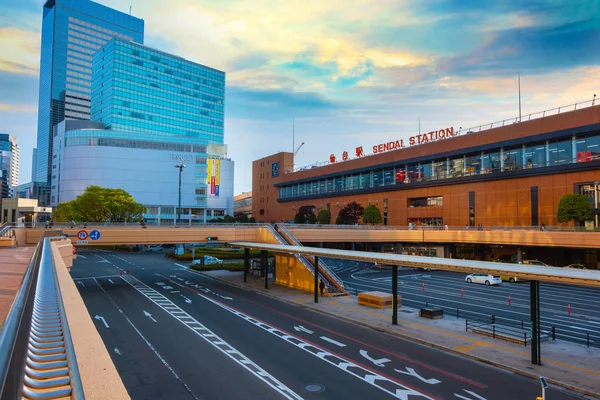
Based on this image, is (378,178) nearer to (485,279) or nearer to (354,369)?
(485,279)

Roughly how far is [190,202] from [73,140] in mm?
45289

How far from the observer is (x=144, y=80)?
17525cm

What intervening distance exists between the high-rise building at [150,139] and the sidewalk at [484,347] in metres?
119

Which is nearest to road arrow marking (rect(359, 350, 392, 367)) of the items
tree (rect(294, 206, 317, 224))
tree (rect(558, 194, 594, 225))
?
tree (rect(558, 194, 594, 225))

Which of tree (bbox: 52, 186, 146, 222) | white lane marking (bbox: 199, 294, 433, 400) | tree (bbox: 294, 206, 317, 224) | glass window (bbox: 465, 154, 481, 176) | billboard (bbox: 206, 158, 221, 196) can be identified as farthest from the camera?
billboard (bbox: 206, 158, 221, 196)

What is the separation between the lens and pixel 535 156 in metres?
65.6

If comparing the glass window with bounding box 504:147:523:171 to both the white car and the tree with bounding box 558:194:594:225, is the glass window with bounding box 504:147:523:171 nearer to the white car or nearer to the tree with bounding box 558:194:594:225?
the tree with bounding box 558:194:594:225

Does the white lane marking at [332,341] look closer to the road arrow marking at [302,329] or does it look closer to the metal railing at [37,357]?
the road arrow marking at [302,329]

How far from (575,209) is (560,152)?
10.9m

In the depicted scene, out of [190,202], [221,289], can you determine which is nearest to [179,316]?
[221,289]

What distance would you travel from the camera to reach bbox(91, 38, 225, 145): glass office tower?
167750 millimetres

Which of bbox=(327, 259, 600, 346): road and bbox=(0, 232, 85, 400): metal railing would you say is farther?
bbox=(327, 259, 600, 346): road

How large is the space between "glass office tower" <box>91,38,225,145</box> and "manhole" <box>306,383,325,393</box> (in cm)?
14801

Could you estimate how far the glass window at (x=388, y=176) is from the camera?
302ft
